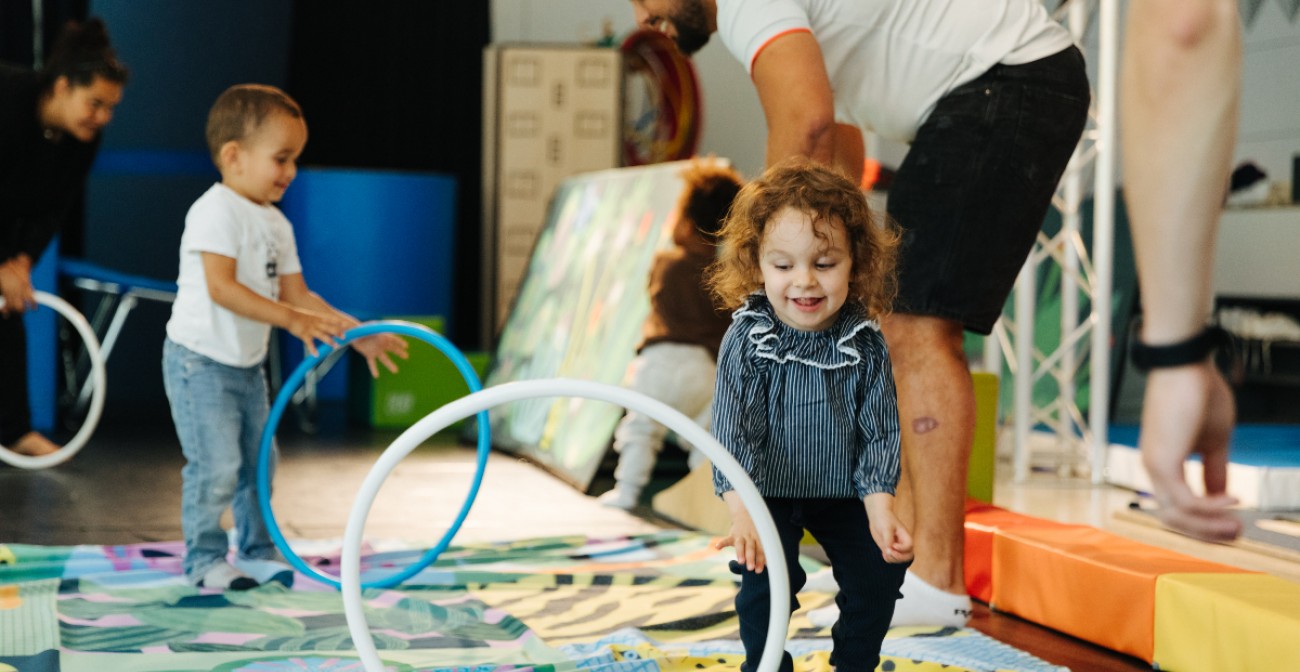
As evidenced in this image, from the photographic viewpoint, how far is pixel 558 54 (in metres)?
7.20

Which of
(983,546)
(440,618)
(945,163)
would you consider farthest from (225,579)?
(945,163)

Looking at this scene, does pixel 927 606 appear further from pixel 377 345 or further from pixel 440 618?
pixel 377 345

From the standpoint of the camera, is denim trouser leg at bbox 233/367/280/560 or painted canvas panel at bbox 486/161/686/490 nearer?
denim trouser leg at bbox 233/367/280/560

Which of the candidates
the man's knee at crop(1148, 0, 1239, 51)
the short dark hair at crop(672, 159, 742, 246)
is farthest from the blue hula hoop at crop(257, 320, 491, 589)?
the man's knee at crop(1148, 0, 1239, 51)

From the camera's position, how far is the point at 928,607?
2.53 metres

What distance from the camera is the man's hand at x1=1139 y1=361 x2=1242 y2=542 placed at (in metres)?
1.10

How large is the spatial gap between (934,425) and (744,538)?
2.45ft

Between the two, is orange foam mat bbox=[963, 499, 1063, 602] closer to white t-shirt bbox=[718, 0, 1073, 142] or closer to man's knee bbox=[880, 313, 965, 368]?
man's knee bbox=[880, 313, 965, 368]

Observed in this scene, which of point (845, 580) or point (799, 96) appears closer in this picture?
point (845, 580)

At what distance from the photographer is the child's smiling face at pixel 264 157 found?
2992mm

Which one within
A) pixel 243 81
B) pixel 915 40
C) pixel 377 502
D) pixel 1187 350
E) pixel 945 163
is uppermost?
pixel 243 81

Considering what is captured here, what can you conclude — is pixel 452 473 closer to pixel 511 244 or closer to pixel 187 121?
pixel 511 244

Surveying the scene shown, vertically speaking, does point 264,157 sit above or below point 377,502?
above

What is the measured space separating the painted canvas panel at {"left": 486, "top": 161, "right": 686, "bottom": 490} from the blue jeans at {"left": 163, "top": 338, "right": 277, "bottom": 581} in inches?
68.0
